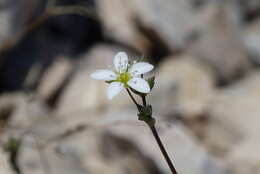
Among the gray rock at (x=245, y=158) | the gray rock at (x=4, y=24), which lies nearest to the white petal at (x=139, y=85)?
the gray rock at (x=245, y=158)

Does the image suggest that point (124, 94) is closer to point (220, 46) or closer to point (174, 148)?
point (174, 148)

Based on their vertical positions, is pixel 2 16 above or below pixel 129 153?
above

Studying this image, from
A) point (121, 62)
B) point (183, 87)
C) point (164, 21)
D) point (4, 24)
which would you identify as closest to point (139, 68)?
point (121, 62)

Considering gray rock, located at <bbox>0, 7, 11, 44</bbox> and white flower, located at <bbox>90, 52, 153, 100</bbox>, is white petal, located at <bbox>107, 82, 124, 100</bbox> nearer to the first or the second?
white flower, located at <bbox>90, 52, 153, 100</bbox>

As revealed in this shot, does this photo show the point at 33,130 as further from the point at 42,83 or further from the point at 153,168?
the point at 42,83

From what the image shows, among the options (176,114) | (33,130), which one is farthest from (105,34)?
(33,130)

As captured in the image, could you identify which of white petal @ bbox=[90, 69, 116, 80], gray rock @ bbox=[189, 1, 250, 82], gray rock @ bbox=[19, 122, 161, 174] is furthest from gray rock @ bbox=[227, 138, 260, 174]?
white petal @ bbox=[90, 69, 116, 80]
